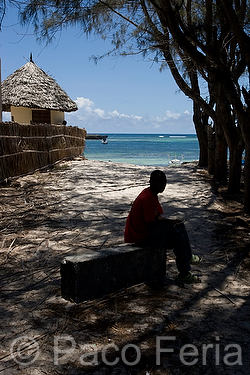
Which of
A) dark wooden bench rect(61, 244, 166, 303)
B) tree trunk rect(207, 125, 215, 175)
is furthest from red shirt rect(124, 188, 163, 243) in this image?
tree trunk rect(207, 125, 215, 175)

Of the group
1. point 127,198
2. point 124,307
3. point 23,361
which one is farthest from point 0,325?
point 127,198

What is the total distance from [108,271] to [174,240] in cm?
75

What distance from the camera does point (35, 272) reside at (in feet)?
13.4

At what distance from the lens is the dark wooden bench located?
336 cm

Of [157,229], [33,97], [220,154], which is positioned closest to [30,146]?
[220,154]

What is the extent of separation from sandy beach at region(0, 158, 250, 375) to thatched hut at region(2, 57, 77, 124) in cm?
1181

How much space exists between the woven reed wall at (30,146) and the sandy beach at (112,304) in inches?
108

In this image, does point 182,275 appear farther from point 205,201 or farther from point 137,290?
point 205,201

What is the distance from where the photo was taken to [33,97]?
58.5 ft

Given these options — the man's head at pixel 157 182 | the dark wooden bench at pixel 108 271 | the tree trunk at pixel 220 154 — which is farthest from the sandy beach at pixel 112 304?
the tree trunk at pixel 220 154

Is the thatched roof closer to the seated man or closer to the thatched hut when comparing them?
the thatched hut

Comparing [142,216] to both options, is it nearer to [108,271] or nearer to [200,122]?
[108,271]

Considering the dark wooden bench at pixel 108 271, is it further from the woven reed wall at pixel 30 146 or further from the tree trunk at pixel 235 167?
the woven reed wall at pixel 30 146

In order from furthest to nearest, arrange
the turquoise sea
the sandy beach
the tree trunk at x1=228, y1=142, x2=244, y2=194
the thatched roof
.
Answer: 1. the turquoise sea
2. the thatched roof
3. the tree trunk at x1=228, y1=142, x2=244, y2=194
4. the sandy beach
